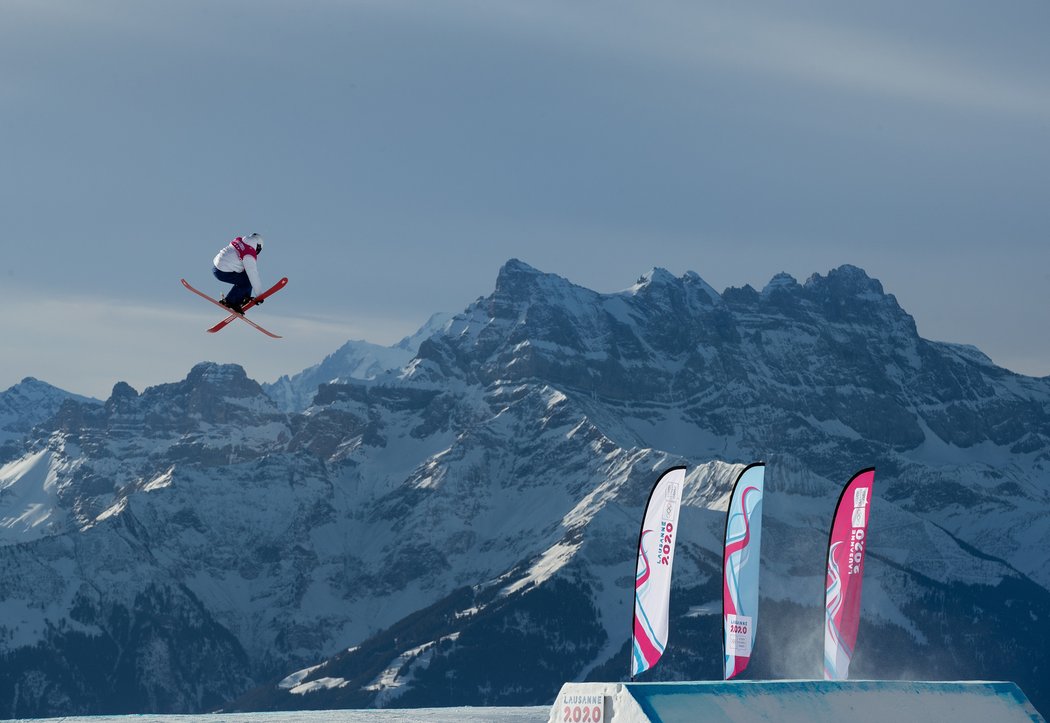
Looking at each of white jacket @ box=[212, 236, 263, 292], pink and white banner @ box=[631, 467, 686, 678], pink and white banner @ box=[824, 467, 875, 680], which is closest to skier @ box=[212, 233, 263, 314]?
white jacket @ box=[212, 236, 263, 292]

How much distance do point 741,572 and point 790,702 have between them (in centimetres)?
1569

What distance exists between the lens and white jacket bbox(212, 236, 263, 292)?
216 feet

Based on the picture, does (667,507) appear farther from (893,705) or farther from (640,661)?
(893,705)

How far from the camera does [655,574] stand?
73125 millimetres

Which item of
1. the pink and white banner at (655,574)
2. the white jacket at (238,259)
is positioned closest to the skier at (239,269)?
the white jacket at (238,259)

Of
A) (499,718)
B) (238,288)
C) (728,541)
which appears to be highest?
(238,288)

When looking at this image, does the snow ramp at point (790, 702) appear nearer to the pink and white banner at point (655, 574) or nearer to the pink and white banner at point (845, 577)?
the pink and white banner at point (845, 577)

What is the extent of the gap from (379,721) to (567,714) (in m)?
25.8

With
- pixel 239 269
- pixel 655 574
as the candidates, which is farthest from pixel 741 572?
pixel 239 269

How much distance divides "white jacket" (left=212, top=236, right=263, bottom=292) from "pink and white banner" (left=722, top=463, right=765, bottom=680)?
19883 millimetres

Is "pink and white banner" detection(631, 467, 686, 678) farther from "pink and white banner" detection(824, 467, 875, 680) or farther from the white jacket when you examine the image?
the white jacket

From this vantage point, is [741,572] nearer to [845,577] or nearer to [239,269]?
[845,577]

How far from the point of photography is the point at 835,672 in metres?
72.3

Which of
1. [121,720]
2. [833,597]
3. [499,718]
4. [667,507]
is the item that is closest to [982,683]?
[833,597]
